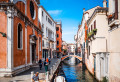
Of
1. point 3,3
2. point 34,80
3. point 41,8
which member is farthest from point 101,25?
point 41,8

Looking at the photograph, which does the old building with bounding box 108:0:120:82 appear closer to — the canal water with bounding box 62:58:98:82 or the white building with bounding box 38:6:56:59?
the canal water with bounding box 62:58:98:82

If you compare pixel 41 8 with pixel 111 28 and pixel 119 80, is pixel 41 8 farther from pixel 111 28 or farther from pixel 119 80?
pixel 119 80

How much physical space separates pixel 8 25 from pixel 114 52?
8.65 meters

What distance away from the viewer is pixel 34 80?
6.99 metres

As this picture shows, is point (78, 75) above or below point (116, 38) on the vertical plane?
below

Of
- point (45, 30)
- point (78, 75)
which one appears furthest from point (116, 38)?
point (45, 30)

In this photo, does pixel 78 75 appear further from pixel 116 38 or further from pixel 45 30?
pixel 45 30

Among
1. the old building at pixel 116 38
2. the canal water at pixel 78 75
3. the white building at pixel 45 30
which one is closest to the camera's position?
the old building at pixel 116 38

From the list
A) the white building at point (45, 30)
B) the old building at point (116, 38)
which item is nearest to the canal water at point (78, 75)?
the old building at point (116, 38)

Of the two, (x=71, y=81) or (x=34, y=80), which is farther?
(x=71, y=81)

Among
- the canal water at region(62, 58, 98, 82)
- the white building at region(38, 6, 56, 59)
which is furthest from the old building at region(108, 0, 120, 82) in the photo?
the white building at region(38, 6, 56, 59)

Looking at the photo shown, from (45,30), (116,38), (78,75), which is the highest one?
(45,30)

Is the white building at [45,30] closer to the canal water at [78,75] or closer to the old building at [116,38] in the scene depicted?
the canal water at [78,75]

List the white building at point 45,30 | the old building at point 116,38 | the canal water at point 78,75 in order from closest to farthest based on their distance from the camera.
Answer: the old building at point 116,38
the canal water at point 78,75
the white building at point 45,30
